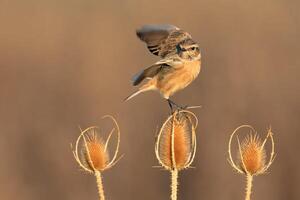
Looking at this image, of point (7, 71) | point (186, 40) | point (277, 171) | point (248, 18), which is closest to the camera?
point (186, 40)

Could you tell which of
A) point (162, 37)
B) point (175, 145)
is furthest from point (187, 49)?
point (175, 145)

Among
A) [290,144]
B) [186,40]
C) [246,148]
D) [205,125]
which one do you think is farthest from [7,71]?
[246,148]

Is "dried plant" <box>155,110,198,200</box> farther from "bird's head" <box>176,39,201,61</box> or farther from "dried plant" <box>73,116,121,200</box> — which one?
"bird's head" <box>176,39,201,61</box>

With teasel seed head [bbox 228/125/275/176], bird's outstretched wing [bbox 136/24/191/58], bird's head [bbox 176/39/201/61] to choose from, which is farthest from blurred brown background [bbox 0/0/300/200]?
teasel seed head [bbox 228/125/275/176]

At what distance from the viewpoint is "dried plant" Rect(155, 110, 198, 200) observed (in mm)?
3605

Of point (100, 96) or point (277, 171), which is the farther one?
point (100, 96)

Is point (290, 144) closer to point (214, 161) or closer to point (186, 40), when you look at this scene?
point (214, 161)

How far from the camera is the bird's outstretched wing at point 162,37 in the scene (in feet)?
15.2

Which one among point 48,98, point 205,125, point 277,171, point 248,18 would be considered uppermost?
point 248,18

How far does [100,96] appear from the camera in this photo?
1069cm

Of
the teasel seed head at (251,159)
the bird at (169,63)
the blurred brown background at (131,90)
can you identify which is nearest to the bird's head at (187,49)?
the bird at (169,63)

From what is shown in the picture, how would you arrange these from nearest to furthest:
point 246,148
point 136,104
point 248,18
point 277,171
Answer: point 246,148
point 277,171
point 136,104
point 248,18

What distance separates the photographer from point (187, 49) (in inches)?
181

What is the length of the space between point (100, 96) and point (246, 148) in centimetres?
703
